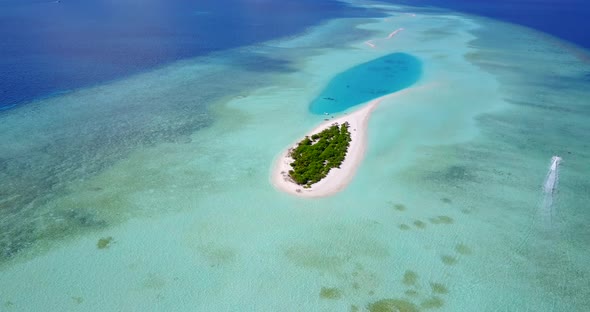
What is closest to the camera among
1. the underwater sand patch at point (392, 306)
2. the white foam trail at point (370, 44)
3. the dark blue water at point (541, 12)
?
the underwater sand patch at point (392, 306)

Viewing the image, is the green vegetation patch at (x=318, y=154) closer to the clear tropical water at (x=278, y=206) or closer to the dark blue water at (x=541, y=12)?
the clear tropical water at (x=278, y=206)

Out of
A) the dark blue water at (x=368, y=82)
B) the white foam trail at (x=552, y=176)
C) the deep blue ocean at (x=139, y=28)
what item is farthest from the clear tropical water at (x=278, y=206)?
the deep blue ocean at (x=139, y=28)

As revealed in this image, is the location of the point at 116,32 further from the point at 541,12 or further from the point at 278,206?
the point at 541,12

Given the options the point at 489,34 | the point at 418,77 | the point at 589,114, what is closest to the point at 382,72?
the point at 418,77

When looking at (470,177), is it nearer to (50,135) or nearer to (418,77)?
(418,77)

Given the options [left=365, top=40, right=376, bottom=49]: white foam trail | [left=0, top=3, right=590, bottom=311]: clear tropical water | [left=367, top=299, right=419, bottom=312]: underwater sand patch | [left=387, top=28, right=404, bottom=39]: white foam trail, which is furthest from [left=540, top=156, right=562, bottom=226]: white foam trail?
[left=387, top=28, right=404, bottom=39]: white foam trail

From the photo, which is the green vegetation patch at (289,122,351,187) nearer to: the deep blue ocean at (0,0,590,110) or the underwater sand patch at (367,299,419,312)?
the underwater sand patch at (367,299,419,312)

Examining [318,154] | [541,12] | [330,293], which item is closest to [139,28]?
[318,154]

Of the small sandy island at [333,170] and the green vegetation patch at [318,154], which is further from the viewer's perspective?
the green vegetation patch at [318,154]
